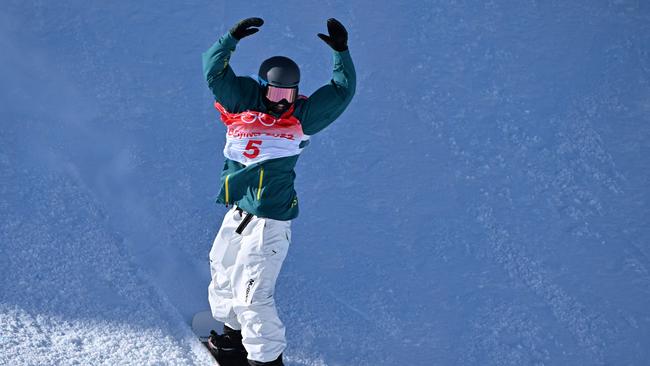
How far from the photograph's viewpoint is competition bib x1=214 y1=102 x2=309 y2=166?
3.97 meters

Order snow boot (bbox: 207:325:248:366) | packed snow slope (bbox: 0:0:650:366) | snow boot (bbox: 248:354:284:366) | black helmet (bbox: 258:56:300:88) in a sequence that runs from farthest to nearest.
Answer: packed snow slope (bbox: 0:0:650:366) → snow boot (bbox: 207:325:248:366) → snow boot (bbox: 248:354:284:366) → black helmet (bbox: 258:56:300:88)

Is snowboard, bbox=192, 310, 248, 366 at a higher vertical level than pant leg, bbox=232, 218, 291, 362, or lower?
lower

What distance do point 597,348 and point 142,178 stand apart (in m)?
2.66

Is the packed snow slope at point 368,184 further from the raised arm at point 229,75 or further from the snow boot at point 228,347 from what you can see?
the raised arm at point 229,75

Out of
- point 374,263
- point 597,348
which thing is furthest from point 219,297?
point 597,348

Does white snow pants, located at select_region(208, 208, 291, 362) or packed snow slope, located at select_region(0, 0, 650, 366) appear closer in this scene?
white snow pants, located at select_region(208, 208, 291, 362)

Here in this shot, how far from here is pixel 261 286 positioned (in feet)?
13.2

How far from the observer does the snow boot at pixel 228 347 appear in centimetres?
430

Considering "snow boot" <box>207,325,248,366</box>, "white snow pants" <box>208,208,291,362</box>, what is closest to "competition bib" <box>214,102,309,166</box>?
"white snow pants" <box>208,208,291,362</box>

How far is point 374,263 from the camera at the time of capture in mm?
4922

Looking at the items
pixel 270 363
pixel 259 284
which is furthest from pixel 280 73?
pixel 270 363

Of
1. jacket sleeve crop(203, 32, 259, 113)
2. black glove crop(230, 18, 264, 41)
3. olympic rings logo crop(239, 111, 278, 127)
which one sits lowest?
olympic rings logo crop(239, 111, 278, 127)

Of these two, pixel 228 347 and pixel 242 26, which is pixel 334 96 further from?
pixel 228 347

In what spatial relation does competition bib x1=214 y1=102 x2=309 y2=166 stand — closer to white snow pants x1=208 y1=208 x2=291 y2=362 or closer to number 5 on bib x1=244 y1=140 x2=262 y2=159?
number 5 on bib x1=244 y1=140 x2=262 y2=159
